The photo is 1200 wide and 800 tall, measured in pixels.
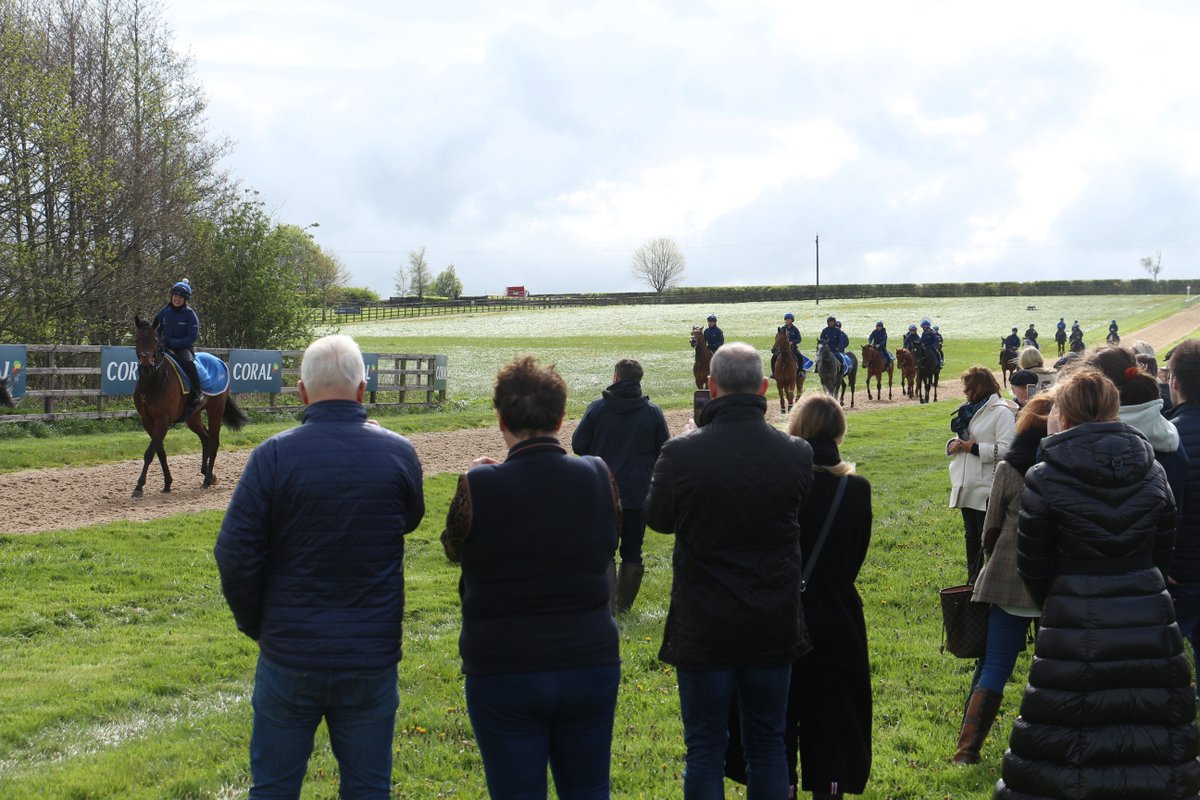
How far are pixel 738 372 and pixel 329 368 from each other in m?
1.48

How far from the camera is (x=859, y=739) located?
466 cm

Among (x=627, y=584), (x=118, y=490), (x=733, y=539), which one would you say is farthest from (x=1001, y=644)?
(x=118, y=490)

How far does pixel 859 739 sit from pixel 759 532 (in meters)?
1.24

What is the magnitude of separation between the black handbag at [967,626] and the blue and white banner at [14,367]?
17042 millimetres

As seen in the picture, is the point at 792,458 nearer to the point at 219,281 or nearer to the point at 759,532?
the point at 759,532

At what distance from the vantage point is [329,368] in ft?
12.2

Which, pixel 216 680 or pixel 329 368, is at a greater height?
A: pixel 329 368

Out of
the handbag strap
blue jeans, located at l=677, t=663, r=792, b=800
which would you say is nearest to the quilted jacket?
blue jeans, located at l=677, t=663, r=792, b=800

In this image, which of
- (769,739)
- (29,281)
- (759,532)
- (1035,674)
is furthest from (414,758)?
(29,281)

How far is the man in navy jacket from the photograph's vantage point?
3.53 meters

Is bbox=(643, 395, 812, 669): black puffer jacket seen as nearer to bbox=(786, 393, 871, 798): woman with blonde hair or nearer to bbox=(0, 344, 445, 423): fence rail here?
bbox=(786, 393, 871, 798): woman with blonde hair

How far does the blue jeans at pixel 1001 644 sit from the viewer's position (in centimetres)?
534

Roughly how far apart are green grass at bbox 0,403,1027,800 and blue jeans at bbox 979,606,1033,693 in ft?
1.51

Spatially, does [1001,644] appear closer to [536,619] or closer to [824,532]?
[824,532]
